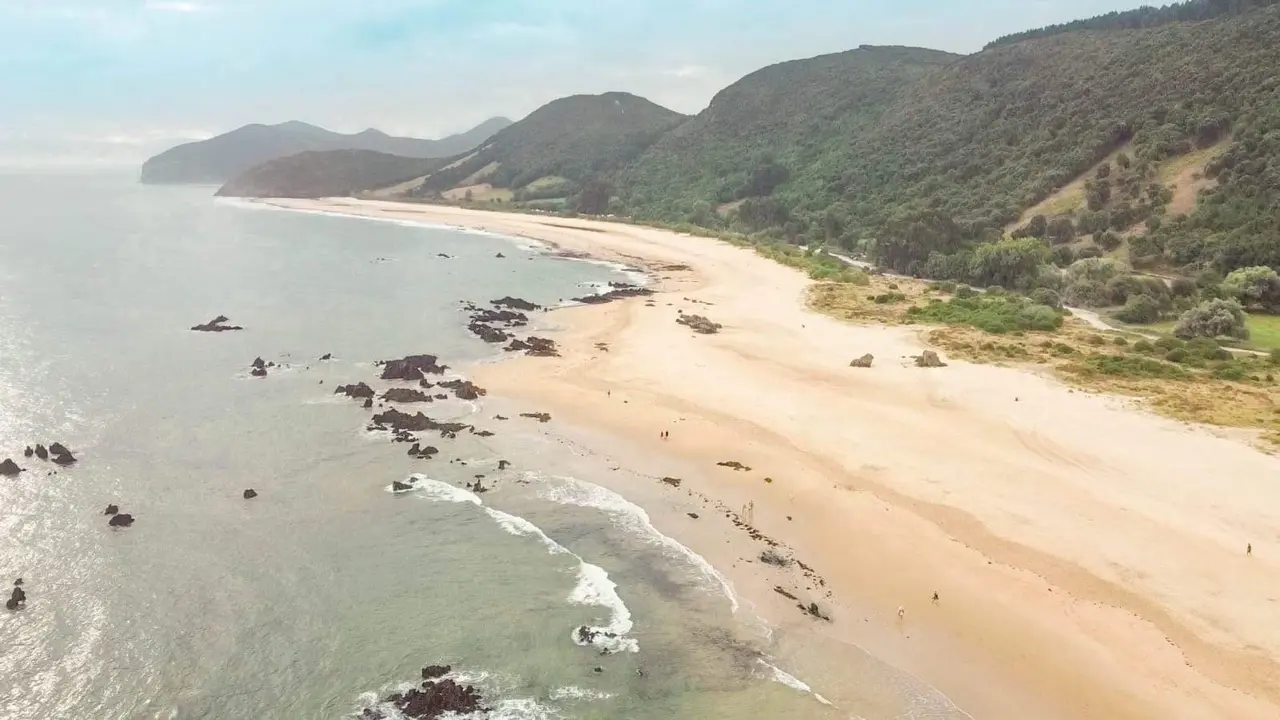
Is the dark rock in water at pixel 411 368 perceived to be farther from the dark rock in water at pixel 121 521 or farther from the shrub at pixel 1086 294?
the shrub at pixel 1086 294

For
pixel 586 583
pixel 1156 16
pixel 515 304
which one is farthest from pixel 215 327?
pixel 1156 16


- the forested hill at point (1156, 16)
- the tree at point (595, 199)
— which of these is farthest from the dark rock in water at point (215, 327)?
the forested hill at point (1156, 16)

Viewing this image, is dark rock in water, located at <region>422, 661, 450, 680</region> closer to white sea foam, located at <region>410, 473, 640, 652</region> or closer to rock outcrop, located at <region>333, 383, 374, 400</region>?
white sea foam, located at <region>410, 473, 640, 652</region>

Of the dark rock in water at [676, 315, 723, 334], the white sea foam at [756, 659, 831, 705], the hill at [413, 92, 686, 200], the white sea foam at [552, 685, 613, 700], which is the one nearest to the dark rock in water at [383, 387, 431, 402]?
the dark rock in water at [676, 315, 723, 334]

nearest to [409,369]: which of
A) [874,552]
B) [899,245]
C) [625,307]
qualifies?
[625,307]

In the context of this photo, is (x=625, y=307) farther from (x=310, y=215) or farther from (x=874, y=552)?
(x=310, y=215)

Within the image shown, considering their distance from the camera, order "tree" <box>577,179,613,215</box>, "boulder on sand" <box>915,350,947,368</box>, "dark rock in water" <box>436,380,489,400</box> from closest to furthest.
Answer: "dark rock in water" <box>436,380,489,400</box> → "boulder on sand" <box>915,350,947,368</box> → "tree" <box>577,179,613,215</box>
